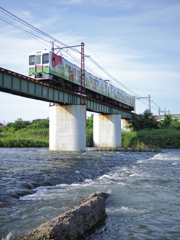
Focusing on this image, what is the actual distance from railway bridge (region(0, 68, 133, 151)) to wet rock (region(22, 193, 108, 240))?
18887 mm

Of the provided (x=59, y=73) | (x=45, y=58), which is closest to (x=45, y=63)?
(x=45, y=58)

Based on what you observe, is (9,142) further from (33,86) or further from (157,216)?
(157,216)

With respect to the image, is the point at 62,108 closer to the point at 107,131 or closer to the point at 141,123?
the point at 107,131

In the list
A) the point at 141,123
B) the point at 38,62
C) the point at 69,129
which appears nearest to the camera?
the point at 38,62

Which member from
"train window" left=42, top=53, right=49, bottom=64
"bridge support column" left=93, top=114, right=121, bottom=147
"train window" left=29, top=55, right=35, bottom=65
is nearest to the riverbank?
"bridge support column" left=93, top=114, right=121, bottom=147

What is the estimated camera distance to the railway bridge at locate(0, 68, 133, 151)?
2483 centimetres

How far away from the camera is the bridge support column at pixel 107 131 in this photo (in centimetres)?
4791

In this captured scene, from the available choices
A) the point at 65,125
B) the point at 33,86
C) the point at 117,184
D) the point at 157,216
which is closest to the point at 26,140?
the point at 65,125

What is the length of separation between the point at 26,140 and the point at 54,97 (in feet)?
47.6

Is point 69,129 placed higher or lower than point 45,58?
lower

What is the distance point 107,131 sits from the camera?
48.6 meters

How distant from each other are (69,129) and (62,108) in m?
2.83

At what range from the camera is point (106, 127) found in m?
48.9

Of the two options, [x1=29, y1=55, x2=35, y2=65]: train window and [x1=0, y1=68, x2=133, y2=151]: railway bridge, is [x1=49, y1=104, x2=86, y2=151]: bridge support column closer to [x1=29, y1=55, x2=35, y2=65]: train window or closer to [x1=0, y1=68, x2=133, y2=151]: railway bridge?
[x1=0, y1=68, x2=133, y2=151]: railway bridge
